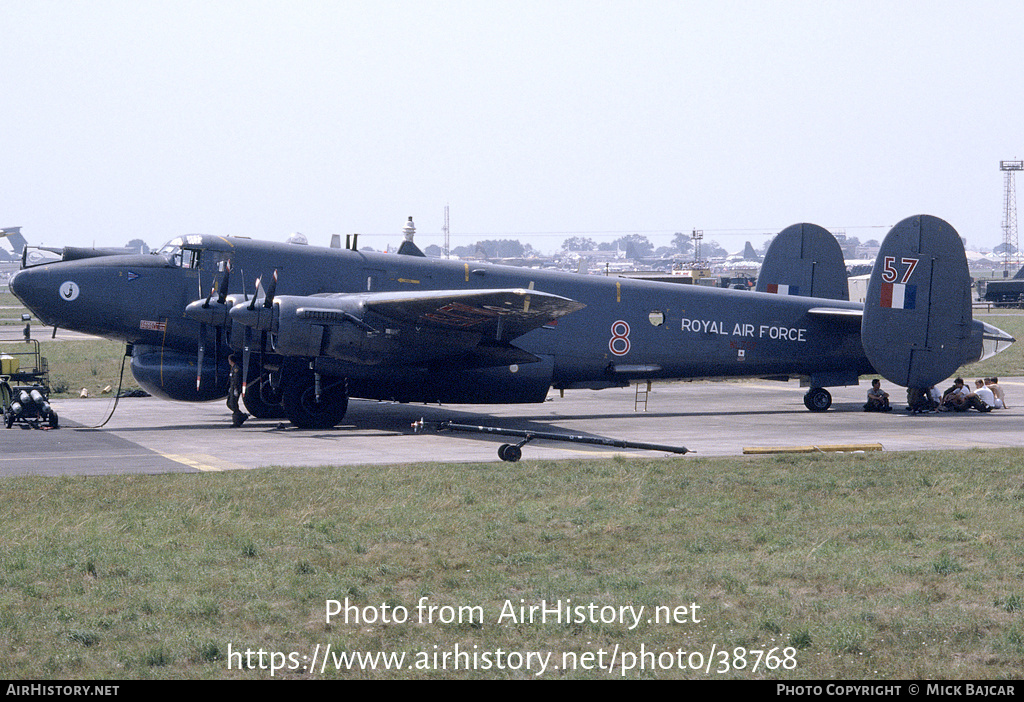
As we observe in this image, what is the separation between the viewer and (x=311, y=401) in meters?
21.4

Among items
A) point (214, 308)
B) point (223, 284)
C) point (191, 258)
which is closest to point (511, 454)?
point (214, 308)

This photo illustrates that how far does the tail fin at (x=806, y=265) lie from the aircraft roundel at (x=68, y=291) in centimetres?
1799

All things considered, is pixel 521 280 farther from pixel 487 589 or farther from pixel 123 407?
pixel 487 589

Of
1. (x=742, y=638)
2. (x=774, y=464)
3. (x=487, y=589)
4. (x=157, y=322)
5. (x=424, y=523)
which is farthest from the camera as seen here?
(x=157, y=322)

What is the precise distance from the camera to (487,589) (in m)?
9.49

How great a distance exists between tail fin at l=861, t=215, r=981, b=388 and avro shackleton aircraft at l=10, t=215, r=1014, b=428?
0.12 ft

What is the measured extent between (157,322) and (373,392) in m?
4.88

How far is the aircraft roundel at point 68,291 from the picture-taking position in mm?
20812

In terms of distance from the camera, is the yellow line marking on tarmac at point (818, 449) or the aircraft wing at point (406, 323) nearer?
the yellow line marking on tarmac at point (818, 449)

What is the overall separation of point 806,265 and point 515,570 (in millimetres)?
20570

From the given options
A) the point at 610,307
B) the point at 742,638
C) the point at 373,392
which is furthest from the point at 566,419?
the point at 742,638

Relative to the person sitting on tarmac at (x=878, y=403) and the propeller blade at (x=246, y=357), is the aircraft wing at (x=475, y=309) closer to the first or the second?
the propeller blade at (x=246, y=357)

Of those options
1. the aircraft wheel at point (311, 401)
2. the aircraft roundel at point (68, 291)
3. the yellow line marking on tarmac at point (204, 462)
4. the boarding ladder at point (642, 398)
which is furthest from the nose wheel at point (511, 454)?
the aircraft roundel at point (68, 291)

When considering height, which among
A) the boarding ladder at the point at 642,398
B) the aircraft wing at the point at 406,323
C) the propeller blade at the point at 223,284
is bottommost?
the boarding ladder at the point at 642,398
